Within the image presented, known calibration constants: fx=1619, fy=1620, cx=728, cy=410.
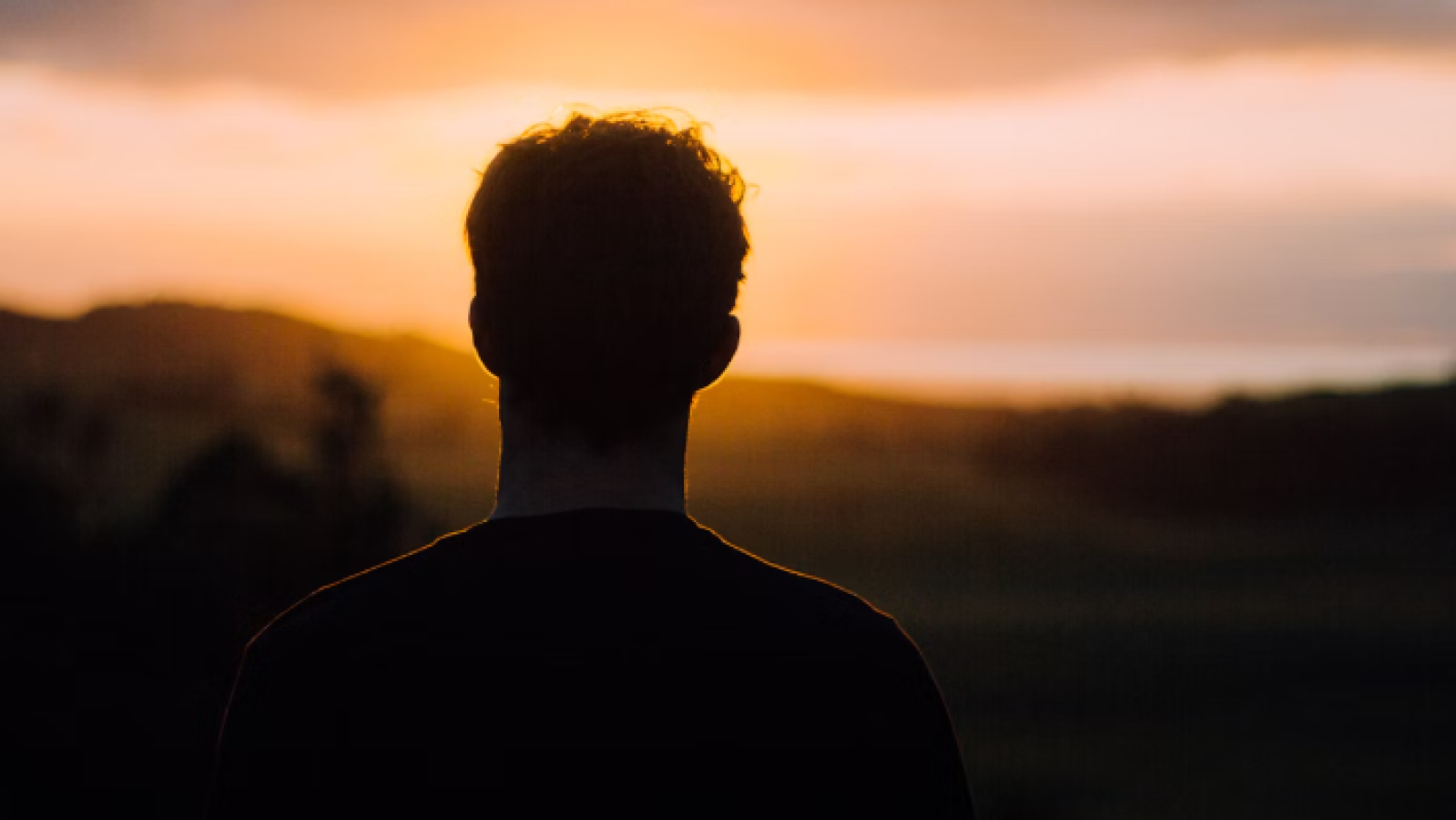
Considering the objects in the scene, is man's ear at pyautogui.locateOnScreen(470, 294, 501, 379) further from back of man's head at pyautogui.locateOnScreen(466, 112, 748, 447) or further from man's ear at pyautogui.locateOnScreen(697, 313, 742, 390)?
man's ear at pyautogui.locateOnScreen(697, 313, 742, 390)

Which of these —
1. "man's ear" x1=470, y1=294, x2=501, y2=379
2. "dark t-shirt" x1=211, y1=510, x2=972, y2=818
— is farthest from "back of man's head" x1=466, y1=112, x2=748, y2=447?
"dark t-shirt" x1=211, y1=510, x2=972, y2=818

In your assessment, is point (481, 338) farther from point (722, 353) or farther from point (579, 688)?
point (579, 688)

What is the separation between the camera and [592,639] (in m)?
2.05

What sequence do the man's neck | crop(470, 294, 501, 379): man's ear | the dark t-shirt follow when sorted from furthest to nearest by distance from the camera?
crop(470, 294, 501, 379): man's ear, the man's neck, the dark t-shirt

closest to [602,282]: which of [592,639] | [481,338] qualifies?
[481,338]

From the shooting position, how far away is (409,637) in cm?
207

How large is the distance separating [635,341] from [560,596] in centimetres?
39

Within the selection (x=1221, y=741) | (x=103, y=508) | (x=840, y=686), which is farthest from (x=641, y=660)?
(x=1221, y=741)

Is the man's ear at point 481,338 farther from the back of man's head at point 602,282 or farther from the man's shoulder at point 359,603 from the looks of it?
the man's shoulder at point 359,603

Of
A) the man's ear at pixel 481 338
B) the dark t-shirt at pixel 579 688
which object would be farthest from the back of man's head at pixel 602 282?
the dark t-shirt at pixel 579 688

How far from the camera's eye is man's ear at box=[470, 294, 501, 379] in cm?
229

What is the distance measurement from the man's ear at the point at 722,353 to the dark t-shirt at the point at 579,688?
0.27 metres

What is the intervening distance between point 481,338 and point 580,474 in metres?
0.28

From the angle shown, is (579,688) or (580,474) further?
(580,474)
